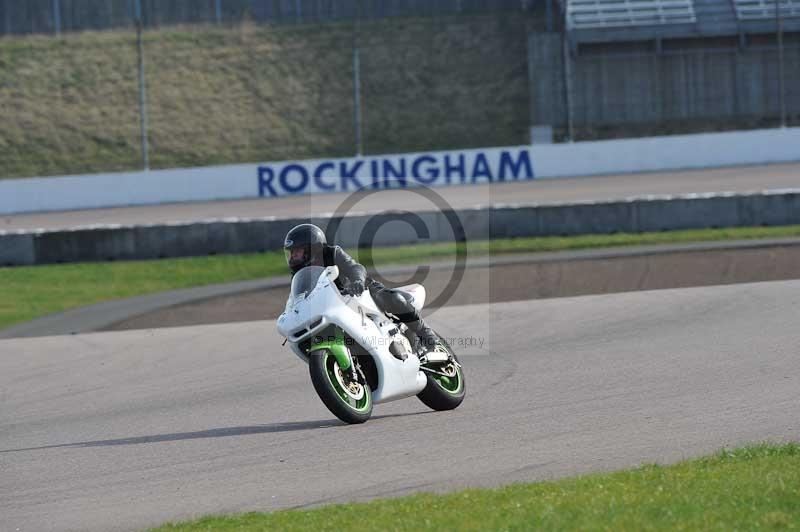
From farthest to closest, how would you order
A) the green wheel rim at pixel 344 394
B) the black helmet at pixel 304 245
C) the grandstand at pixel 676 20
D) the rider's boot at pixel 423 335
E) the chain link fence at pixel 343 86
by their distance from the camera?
1. the grandstand at pixel 676 20
2. the chain link fence at pixel 343 86
3. the rider's boot at pixel 423 335
4. the black helmet at pixel 304 245
5. the green wheel rim at pixel 344 394

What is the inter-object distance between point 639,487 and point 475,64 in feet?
140

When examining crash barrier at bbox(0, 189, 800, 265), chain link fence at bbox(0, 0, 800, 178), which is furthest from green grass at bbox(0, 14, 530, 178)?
crash barrier at bbox(0, 189, 800, 265)

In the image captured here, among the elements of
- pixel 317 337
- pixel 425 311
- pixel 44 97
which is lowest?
pixel 425 311

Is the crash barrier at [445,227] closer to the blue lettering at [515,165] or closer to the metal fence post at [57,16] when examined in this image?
the blue lettering at [515,165]

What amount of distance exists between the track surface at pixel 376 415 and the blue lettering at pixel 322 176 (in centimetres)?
1991

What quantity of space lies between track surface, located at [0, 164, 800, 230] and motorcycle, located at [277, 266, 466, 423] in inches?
770

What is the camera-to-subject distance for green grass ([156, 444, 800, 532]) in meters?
5.27

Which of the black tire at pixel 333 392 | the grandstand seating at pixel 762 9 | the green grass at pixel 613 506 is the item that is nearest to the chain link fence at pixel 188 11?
the grandstand seating at pixel 762 9

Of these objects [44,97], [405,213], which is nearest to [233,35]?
[44,97]

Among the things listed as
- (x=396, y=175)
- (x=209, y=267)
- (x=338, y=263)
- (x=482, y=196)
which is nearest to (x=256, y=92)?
(x=396, y=175)

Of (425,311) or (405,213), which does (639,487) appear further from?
(405,213)

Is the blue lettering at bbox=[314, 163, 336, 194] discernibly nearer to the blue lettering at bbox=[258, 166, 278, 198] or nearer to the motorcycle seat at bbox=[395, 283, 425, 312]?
the blue lettering at bbox=[258, 166, 278, 198]

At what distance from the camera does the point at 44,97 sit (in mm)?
47000

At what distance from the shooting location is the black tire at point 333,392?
323 inches
